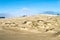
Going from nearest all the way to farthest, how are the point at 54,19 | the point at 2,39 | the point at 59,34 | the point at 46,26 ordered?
the point at 2,39 → the point at 59,34 → the point at 46,26 → the point at 54,19

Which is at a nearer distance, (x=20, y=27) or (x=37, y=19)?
(x=20, y=27)

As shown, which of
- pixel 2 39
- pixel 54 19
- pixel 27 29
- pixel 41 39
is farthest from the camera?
pixel 54 19

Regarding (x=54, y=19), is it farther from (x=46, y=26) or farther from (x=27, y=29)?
(x=27, y=29)

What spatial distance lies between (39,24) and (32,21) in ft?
3.64

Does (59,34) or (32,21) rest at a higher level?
(32,21)

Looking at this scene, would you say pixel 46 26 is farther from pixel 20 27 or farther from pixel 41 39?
pixel 41 39

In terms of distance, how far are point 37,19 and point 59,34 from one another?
7.74m

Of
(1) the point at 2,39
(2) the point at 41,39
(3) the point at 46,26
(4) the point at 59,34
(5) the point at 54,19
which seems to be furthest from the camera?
(5) the point at 54,19

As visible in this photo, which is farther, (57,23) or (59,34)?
(57,23)

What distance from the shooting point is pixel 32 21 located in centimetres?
2120

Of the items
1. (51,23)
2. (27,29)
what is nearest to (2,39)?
(27,29)

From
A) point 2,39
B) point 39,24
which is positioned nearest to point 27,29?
point 39,24

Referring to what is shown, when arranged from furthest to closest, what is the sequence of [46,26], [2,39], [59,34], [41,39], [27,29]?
[46,26]
[27,29]
[59,34]
[41,39]
[2,39]

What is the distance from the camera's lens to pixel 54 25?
66.5 ft
